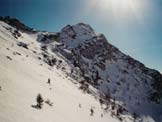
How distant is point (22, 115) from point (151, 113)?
89.5 meters

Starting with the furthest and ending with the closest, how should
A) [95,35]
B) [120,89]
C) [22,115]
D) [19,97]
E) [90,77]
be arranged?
[95,35]
[120,89]
[90,77]
[19,97]
[22,115]

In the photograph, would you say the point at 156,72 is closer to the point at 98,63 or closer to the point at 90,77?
the point at 98,63

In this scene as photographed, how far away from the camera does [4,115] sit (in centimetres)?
1036

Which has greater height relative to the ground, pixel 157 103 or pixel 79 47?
pixel 79 47

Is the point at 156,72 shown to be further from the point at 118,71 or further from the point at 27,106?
the point at 27,106

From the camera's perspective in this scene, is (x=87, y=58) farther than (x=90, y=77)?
Yes

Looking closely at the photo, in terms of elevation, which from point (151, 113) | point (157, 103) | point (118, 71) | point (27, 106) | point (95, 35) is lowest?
point (27, 106)

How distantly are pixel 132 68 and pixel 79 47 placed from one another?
32514mm

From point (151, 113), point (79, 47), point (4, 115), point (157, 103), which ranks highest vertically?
point (79, 47)

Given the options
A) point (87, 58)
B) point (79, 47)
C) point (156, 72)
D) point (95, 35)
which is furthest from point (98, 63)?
point (156, 72)

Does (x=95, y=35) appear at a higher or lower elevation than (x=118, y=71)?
higher

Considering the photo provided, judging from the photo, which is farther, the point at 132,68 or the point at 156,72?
the point at 156,72

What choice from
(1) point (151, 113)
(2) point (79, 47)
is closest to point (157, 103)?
(1) point (151, 113)

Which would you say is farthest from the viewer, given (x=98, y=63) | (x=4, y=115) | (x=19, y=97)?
(x=98, y=63)
